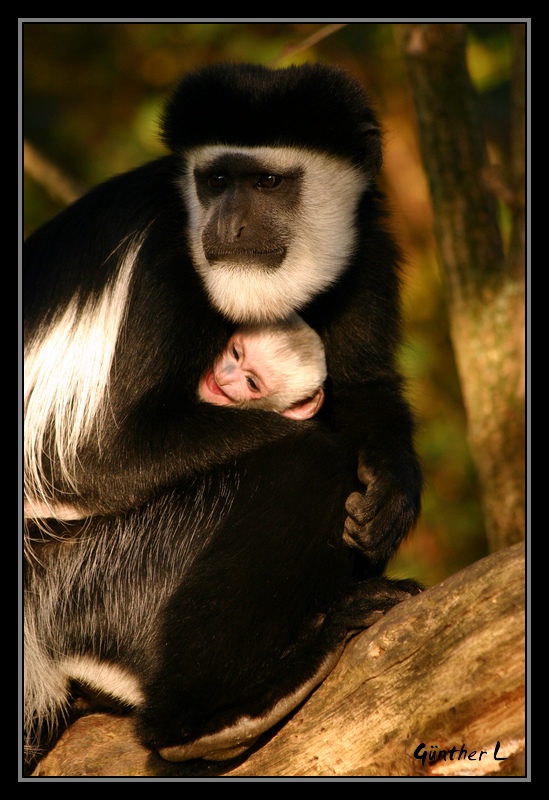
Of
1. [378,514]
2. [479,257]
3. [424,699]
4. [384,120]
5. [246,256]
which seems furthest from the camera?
[384,120]

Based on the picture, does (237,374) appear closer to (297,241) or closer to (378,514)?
A: (297,241)

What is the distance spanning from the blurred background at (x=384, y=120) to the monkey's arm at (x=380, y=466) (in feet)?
7.37

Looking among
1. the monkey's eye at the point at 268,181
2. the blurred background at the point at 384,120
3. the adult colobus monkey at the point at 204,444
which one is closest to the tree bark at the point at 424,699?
the adult colobus monkey at the point at 204,444

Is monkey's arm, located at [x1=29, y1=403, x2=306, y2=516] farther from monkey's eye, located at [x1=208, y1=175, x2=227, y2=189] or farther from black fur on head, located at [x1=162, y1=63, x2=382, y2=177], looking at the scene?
black fur on head, located at [x1=162, y1=63, x2=382, y2=177]

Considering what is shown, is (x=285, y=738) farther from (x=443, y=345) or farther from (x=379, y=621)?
(x=443, y=345)

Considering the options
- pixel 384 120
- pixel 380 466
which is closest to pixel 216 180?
pixel 380 466

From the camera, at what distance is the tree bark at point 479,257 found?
9.71 feet

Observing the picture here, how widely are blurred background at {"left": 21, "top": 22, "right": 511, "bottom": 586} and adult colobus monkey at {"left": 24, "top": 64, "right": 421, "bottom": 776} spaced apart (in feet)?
7.87

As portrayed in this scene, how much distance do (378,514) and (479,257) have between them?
1.40 m

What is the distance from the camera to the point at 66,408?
6.96ft

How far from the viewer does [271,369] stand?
90.7 inches

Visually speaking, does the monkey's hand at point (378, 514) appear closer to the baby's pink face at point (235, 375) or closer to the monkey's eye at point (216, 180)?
the baby's pink face at point (235, 375)

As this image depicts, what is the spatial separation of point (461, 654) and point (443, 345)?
3938 mm

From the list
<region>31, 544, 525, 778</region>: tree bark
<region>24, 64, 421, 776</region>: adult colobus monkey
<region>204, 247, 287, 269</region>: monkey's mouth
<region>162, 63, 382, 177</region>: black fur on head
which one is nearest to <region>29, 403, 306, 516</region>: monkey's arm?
<region>24, 64, 421, 776</region>: adult colobus monkey
